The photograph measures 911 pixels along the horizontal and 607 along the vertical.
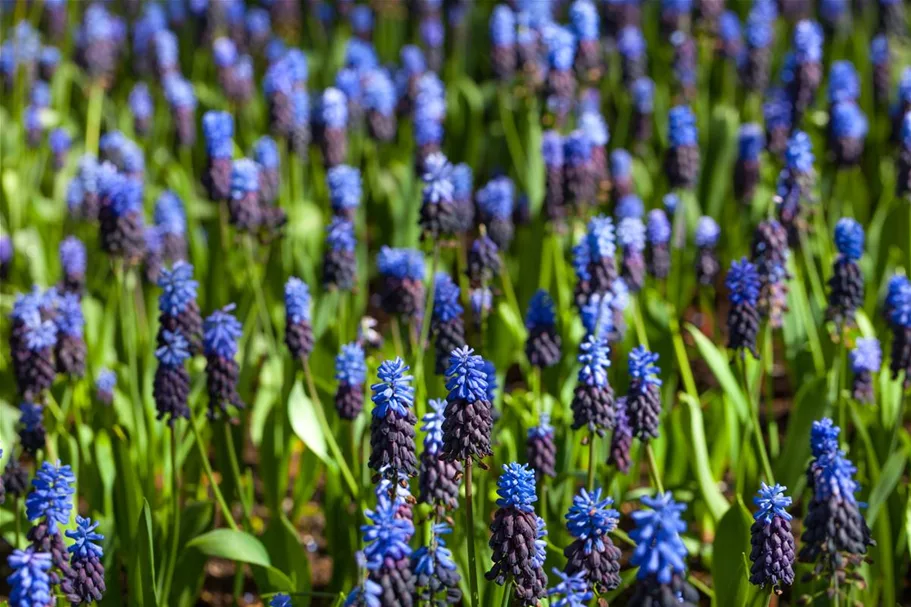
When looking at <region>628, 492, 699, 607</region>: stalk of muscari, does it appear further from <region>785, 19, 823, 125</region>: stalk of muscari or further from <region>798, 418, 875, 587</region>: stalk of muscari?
<region>785, 19, 823, 125</region>: stalk of muscari

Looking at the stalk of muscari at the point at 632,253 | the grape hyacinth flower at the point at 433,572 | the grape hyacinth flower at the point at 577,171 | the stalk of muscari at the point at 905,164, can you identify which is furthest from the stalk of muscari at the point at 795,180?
the grape hyacinth flower at the point at 433,572

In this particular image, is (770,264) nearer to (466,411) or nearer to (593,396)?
(593,396)

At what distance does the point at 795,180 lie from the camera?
590 cm

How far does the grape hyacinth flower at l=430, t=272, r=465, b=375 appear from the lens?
5.18 meters

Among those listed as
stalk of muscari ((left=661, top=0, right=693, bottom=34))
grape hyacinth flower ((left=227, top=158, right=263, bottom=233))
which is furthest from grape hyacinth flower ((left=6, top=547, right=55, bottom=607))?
stalk of muscari ((left=661, top=0, right=693, bottom=34))

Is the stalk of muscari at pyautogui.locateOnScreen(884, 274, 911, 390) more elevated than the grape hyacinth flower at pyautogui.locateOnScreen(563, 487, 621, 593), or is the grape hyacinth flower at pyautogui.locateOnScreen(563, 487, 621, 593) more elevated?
the stalk of muscari at pyautogui.locateOnScreen(884, 274, 911, 390)

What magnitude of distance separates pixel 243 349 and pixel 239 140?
3247 mm

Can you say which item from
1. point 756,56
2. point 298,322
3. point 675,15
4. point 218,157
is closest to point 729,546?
point 298,322

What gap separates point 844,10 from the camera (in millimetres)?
10102

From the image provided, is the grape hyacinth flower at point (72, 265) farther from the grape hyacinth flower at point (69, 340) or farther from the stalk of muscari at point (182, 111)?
the stalk of muscari at point (182, 111)

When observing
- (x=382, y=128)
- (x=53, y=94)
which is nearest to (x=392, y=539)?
(x=382, y=128)

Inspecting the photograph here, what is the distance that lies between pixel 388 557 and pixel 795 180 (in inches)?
136

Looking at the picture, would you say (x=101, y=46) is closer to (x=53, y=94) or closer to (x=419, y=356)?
(x=53, y=94)

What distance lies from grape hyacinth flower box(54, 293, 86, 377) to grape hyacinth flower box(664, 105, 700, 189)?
339cm
